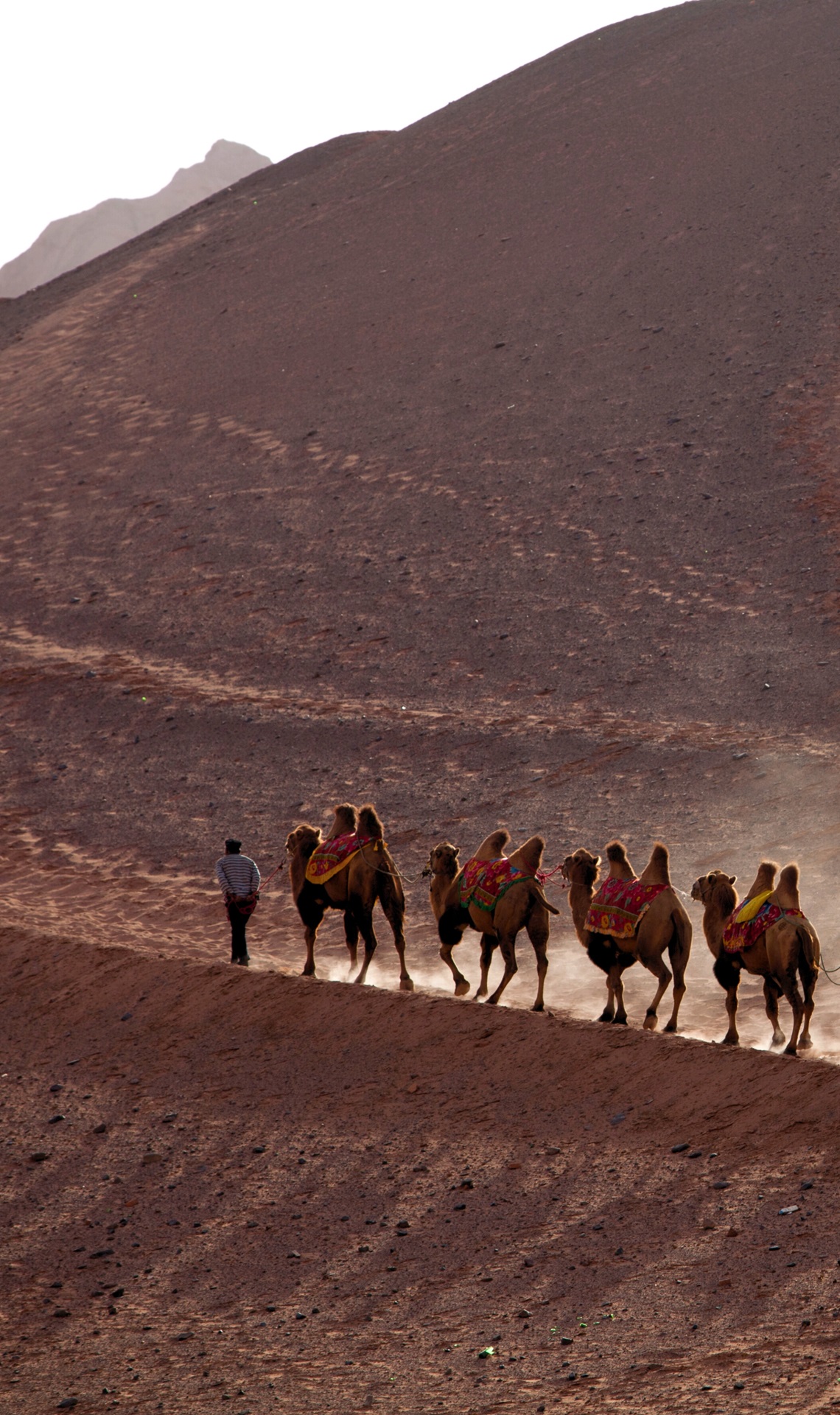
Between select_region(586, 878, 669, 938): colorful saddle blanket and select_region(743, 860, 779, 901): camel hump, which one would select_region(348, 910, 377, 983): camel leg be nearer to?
select_region(586, 878, 669, 938): colorful saddle blanket

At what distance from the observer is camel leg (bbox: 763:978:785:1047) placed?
1337 centimetres

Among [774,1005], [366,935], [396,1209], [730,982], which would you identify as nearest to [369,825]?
[366,935]

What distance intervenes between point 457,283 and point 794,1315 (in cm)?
4048

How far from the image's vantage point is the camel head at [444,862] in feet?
50.8

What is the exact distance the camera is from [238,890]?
16.7 m

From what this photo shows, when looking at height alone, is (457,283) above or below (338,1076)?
above

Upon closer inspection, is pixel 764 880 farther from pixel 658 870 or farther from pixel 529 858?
pixel 529 858

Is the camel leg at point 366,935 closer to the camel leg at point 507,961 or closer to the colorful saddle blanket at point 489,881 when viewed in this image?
the colorful saddle blanket at point 489,881

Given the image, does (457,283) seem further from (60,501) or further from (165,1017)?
(165,1017)

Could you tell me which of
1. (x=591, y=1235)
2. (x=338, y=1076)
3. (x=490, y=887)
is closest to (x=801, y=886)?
(x=490, y=887)

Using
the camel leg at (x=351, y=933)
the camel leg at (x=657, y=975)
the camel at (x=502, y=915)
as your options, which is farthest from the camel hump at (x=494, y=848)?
the camel leg at (x=351, y=933)

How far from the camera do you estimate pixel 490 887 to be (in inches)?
572

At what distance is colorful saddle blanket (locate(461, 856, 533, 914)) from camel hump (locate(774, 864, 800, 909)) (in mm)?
2477

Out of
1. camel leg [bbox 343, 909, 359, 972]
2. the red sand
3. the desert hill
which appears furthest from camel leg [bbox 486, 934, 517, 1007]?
the desert hill
